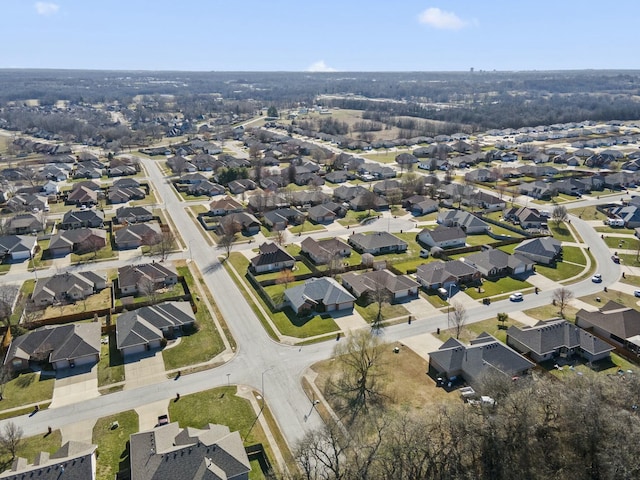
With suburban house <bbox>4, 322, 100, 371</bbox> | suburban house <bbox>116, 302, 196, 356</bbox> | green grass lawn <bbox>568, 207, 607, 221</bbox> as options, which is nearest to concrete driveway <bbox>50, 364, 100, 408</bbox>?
suburban house <bbox>4, 322, 100, 371</bbox>

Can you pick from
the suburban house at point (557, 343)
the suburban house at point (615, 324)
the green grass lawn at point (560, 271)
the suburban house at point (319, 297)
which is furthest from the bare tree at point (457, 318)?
the green grass lawn at point (560, 271)

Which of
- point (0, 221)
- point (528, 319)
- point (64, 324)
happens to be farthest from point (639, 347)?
point (0, 221)

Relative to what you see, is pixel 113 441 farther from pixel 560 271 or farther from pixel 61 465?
pixel 560 271

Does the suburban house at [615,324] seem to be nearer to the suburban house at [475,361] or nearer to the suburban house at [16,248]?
the suburban house at [475,361]

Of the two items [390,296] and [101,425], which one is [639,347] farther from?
[101,425]

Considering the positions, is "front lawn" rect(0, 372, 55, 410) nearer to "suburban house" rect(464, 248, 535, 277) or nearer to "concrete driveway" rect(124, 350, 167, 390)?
"concrete driveway" rect(124, 350, 167, 390)

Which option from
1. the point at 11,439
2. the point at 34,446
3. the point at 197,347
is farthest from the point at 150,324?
the point at 11,439

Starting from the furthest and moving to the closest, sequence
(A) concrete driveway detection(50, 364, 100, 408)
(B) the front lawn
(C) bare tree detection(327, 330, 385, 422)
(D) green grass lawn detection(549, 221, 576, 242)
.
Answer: (D) green grass lawn detection(549, 221, 576, 242) < (A) concrete driveway detection(50, 364, 100, 408) < (B) the front lawn < (C) bare tree detection(327, 330, 385, 422)

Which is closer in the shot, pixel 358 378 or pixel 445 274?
pixel 358 378
